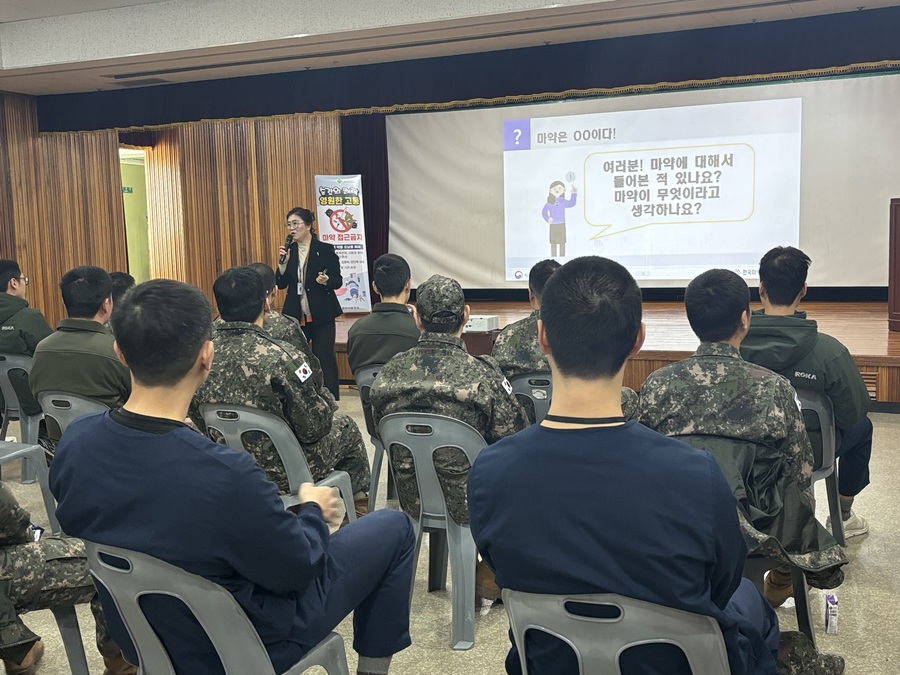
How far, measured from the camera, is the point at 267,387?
260cm

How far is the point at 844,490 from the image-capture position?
3.13m

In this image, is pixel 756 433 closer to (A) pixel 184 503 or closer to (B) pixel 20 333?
(A) pixel 184 503

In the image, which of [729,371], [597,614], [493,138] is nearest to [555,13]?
[493,138]

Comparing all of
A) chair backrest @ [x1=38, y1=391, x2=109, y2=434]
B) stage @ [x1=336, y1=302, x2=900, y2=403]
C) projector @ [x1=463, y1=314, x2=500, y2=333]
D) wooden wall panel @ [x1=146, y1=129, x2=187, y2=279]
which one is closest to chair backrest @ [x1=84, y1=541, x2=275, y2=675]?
chair backrest @ [x1=38, y1=391, x2=109, y2=434]

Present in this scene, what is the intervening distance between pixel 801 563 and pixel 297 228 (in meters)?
4.17

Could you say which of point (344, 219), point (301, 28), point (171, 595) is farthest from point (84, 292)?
point (344, 219)

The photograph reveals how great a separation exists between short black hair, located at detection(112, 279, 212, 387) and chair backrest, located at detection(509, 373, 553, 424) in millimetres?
1792

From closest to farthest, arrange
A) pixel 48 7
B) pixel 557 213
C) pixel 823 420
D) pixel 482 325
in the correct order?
1. pixel 823 420
2. pixel 482 325
3. pixel 48 7
4. pixel 557 213

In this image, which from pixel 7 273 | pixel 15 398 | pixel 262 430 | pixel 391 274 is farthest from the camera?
pixel 7 273

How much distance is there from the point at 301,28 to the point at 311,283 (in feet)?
7.10

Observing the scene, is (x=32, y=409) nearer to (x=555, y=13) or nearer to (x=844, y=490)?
(x=844, y=490)

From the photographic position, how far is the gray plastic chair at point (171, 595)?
57.2 inches

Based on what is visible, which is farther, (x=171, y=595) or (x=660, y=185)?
(x=660, y=185)

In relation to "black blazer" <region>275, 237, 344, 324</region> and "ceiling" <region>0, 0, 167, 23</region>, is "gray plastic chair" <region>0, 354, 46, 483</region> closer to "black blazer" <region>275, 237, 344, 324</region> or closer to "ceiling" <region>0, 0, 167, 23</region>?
"black blazer" <region>275, 237, 344, 324</region>
